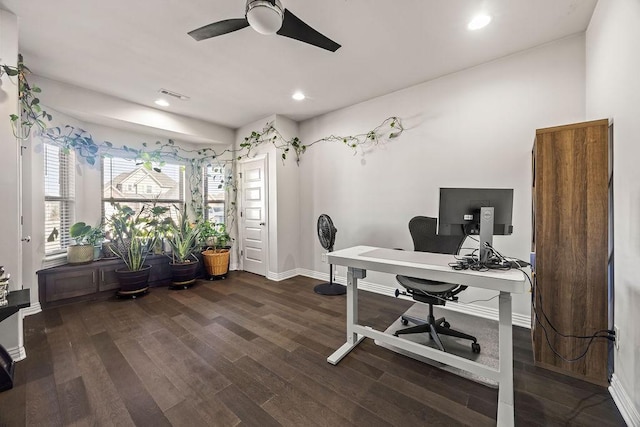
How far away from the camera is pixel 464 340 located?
2.18 meters

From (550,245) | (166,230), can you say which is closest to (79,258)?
(166,230)

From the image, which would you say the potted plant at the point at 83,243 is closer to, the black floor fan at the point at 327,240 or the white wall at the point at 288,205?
the white wall at the point at 288,205

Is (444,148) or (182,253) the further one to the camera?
(182,253)

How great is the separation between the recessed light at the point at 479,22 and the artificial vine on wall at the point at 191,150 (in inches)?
49.2

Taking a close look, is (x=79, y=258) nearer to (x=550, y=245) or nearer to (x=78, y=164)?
(x=78, y=164)

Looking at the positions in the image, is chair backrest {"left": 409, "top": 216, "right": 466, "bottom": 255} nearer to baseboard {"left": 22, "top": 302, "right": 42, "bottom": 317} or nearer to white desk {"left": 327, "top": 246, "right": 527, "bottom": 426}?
white desk {"left": 327, "top": 246, "right": 527, "bottom": 426}

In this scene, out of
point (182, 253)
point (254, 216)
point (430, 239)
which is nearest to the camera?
point (430, 239)

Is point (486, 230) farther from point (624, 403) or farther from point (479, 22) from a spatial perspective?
point (479, 22)

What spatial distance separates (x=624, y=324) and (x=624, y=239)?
0.50m

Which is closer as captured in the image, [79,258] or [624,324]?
[624,324]

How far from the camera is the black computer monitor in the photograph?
1625mm

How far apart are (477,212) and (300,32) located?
174 cm

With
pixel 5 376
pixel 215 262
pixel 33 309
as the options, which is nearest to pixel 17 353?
pixel 5 376

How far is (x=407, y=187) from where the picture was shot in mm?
3213
